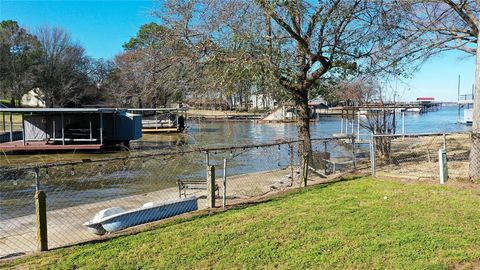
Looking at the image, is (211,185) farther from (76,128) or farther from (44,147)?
(76,128)

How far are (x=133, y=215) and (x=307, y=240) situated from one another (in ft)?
9.07

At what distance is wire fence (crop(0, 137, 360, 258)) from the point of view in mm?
6539

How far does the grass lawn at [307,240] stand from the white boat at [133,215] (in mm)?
540

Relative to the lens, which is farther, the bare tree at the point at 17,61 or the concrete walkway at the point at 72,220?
the bare tree at the point at 17,61

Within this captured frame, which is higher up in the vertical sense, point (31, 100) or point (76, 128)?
point (31, 100)

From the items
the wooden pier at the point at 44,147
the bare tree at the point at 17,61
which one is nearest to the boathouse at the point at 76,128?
the wooden pier at the point at 44,147

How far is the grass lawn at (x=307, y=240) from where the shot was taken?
4.64 metres

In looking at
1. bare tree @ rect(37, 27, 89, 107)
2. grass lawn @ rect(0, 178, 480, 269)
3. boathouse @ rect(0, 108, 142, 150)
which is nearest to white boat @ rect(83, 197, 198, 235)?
grass lawn @ rect(0, 178, 480, 269)

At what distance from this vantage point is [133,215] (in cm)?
660

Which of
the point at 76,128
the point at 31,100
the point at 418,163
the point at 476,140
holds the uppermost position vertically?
the point at 31,100

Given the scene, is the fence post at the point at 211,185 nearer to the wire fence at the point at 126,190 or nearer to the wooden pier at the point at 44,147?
the wire fence at the point at 126,190

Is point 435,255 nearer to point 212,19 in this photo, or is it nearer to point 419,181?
point 419,181

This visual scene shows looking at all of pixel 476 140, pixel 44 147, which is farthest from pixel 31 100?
pixel 476 140

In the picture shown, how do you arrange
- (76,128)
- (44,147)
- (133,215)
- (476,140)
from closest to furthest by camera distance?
(133,215) → (476,140) → (44,147) → (76,128)
